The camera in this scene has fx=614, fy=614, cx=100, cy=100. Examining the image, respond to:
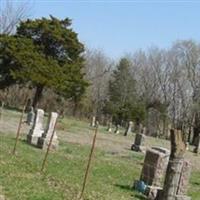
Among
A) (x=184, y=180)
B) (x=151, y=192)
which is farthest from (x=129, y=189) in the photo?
(x=184, y=180)

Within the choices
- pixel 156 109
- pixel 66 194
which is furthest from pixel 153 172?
pixel 156 109


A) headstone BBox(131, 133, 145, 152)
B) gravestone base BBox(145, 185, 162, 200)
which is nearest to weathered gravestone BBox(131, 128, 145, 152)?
headstone BBox(131, 133, 145, 152)

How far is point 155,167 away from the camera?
717 inches

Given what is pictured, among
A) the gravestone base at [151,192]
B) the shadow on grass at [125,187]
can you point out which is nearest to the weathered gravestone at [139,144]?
the shadow on grass at [125,187]

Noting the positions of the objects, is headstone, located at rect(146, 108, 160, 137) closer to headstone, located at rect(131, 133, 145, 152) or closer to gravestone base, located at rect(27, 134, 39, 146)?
headstone, located at rect(131, 133, 145, 152)

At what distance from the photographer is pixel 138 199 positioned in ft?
53.3

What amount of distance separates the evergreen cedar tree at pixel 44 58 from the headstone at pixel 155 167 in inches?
1438

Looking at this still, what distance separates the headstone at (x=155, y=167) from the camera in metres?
18.0

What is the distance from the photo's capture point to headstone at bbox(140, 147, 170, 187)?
1800 centimetres

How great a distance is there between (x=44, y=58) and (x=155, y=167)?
3957cm

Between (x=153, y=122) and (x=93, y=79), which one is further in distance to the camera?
(x=93, y=79)

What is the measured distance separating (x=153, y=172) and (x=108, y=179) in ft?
6.02

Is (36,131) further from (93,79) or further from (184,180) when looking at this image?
(93,79)

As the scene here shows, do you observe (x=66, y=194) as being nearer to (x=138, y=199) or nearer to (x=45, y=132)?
(x=138, y=199)
